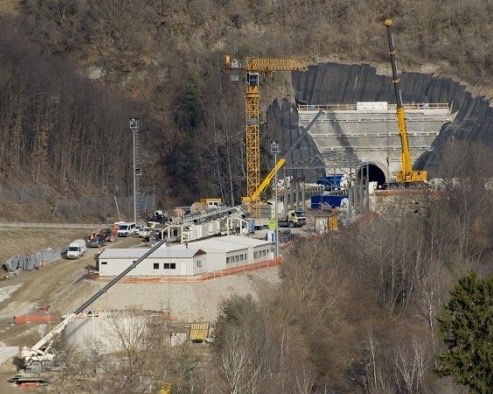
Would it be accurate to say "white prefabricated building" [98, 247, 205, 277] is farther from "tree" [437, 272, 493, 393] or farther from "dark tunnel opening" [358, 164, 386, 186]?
"dark tunnel opening" [358, 164, 386, 186]

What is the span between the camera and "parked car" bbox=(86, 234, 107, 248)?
67000 mm

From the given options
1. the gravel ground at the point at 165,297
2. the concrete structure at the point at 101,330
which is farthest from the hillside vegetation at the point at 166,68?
the concrete structure at the point at 101,330

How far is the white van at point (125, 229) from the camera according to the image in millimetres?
70438

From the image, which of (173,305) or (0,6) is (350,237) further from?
(0,6)

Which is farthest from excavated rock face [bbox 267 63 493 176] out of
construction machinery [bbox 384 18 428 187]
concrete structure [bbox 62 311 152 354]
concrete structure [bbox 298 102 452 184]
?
concrete structure [bbox 62 311 152 354]

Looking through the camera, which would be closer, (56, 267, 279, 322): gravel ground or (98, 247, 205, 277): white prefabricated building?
(56, 267, 279, 322): gravel ground

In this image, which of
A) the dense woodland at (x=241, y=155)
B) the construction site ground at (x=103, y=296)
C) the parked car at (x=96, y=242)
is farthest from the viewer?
the parked car at (x=96, y=242)

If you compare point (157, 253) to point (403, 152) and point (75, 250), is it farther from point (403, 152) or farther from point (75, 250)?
point (403, 152)

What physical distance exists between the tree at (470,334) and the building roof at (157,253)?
17.5 meters

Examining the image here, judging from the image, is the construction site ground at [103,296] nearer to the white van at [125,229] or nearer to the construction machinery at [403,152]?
the white van at [125,229]

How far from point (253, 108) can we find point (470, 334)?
39398 mm

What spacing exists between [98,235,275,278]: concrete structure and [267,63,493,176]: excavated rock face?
29504 mm

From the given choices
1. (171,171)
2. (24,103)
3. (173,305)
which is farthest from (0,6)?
(173,305)

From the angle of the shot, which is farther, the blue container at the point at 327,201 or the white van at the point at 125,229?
the blue container at the point at 327,201
